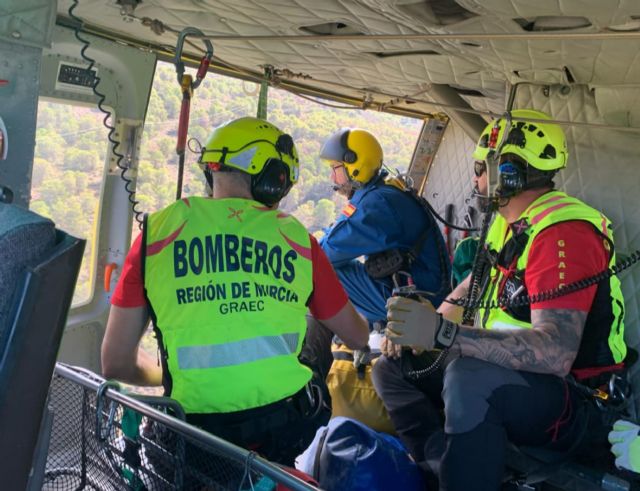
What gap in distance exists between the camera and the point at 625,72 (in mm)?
2984

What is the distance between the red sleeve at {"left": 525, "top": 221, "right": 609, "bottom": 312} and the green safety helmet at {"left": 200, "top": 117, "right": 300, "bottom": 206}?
0.89 meters

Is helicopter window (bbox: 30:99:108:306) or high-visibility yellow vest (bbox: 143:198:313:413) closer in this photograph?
high-visibility yellow vest (bbox: 143:198:313:413)

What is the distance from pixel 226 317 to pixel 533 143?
1516 millimetres

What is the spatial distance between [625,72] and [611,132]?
518 millimetres

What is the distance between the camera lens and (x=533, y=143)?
2.78 meters

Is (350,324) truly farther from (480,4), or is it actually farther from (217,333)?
(480,4)

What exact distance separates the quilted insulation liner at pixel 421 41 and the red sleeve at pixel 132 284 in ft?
4.12

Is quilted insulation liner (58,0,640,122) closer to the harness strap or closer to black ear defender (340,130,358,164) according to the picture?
black ear defender (340,130,358,164)

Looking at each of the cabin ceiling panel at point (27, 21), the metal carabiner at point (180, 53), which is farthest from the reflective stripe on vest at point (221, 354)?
the metal carabiner at point (180, 53)

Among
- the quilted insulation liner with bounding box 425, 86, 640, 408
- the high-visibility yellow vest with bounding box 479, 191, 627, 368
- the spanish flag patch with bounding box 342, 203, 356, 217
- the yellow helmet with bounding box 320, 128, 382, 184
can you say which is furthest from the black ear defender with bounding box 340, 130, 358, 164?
the high-visibility yellow vest with bounding box 479, 191, 627, 368

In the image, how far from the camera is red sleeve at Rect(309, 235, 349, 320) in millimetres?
2176

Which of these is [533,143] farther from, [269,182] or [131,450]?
[131,450]

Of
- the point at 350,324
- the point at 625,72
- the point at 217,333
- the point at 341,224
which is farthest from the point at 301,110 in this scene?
the point at 217,333

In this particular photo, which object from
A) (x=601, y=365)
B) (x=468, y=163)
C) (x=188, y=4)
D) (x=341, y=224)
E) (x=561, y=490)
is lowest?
(x=561, y=490)
